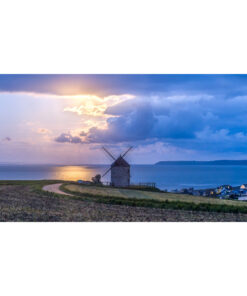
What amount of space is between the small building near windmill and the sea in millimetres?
173

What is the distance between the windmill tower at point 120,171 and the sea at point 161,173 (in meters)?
0.17

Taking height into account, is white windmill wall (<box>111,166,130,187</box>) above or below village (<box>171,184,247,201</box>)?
above

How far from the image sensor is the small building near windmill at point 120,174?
851cm

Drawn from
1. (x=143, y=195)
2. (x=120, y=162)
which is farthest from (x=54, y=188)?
(x=143, y=195)

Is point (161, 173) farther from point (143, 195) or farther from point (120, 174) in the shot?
point (120, 174)

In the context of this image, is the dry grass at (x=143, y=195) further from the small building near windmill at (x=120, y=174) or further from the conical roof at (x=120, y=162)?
the conical roof at (x=120, y=162)

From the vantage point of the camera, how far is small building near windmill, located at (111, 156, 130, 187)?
27.9 feet

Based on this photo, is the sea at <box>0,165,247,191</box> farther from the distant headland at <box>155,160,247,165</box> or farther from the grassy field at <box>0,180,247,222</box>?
the grassy field at <box>0,180,247,222</box>

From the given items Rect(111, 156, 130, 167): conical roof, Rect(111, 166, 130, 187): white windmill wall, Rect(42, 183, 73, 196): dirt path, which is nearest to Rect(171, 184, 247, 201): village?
Rect(111, 166, 130, 187): white windmill wall

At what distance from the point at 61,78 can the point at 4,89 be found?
155 centimetres

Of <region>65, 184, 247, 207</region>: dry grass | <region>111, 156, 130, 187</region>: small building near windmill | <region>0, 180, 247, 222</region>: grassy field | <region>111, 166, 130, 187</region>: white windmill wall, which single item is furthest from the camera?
<region>111, 166, 130, 187</region>: white windmill wall

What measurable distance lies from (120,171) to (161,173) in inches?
46.5

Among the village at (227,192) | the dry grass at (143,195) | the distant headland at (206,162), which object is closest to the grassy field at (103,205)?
the dry grass at (143,195)
